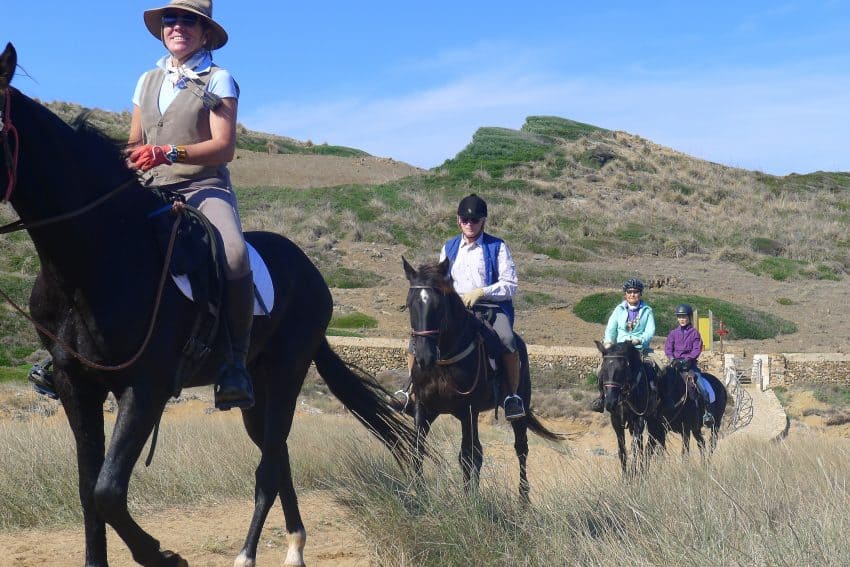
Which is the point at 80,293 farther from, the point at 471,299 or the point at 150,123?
the point at 471,299

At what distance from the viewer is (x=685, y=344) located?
15211 mm

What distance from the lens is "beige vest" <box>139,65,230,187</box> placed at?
5.59 m

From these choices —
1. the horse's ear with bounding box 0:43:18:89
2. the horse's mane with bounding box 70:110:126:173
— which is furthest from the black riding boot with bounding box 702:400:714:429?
the horse's ear with bounding box 0:43:18:89

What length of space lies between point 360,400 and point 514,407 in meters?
2.46

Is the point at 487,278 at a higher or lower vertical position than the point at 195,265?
lower

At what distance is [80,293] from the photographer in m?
4.75

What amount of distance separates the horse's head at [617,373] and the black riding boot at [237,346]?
7.05m

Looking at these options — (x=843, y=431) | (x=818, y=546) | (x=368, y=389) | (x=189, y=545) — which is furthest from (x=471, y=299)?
A: (x=843, y=431)

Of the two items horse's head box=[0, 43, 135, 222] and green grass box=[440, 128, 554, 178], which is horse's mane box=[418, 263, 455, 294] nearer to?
horse's head box=[0, 43, 135, 222]

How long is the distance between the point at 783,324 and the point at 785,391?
8.95 meters

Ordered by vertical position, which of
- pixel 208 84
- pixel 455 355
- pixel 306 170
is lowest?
pixel 455 355

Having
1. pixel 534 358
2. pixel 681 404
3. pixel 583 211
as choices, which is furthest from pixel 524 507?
pixel 583 211

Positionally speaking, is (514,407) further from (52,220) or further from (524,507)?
(52,220)

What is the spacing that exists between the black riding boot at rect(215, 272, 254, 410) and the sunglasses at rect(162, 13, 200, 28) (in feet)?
4.86
